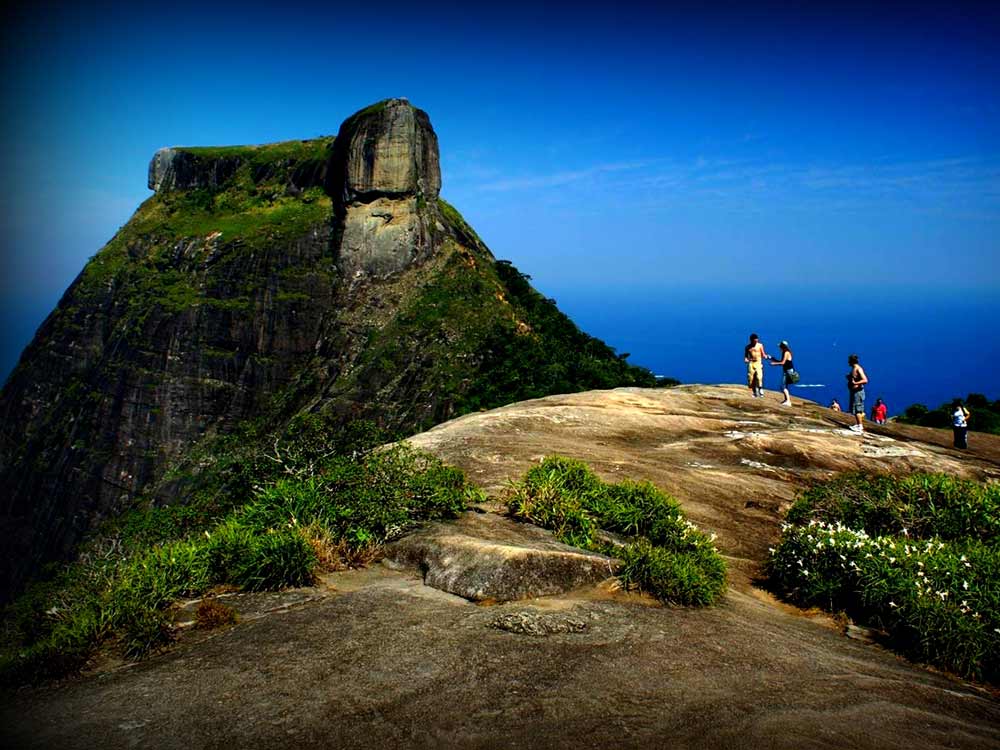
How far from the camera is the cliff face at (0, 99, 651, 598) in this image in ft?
236

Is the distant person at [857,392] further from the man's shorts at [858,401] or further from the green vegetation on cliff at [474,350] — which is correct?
the green vegetation on cliff at [474,350]

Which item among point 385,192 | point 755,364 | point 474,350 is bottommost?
point 474,350

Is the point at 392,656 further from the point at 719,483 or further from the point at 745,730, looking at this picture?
the point at 719,483

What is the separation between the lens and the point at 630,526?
9977mm

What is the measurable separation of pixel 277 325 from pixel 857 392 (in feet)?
237

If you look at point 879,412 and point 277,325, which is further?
point 277,325

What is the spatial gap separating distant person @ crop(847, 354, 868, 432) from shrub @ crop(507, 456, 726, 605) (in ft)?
38.5

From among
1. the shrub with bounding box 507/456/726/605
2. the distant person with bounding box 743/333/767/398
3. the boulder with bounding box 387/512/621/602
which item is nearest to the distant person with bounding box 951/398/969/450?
the distant person with bounding box 743/333/767/398

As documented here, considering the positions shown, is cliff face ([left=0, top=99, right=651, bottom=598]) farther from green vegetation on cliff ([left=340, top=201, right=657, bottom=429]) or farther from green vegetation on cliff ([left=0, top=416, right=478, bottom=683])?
green vegetation on cliff ([left=0, top=416, right=478, bottom=683])

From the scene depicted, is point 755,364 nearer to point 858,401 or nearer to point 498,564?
point 858,401

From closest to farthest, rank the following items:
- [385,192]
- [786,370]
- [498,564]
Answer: [498,564] → [786,370] → [385,192]

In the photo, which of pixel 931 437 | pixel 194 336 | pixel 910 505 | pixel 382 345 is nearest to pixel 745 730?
pixel 910 505

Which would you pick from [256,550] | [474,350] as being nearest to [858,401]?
[256,550]

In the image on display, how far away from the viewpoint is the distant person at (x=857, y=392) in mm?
19719
